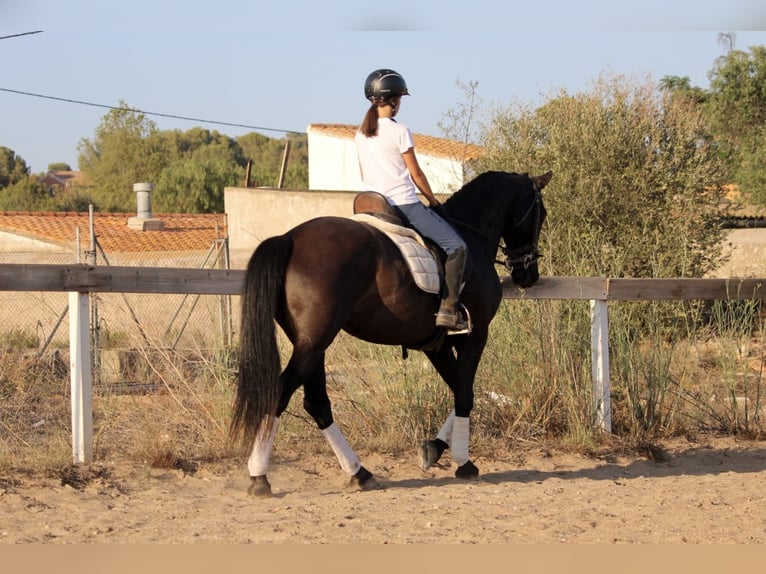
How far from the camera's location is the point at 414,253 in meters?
6.19

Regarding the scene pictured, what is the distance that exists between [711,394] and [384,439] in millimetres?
3356

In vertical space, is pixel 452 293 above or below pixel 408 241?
below

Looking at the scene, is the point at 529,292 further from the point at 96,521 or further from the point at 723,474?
the point at 96,521

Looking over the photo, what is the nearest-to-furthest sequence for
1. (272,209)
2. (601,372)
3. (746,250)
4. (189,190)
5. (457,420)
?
(457,420), (601,372), (746,250), (272,209), (189,190)

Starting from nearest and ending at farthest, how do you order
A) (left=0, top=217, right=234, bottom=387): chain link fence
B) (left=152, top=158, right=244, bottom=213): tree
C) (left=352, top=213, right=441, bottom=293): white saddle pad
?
(left=352, top=213, right=441, bottom=293): white saddle pad, (left=0, top=217, right=234, bottom=387): chain link fence, (left=152, top=158, right=244, bottom=213): tree

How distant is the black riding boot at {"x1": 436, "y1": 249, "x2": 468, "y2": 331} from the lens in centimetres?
629

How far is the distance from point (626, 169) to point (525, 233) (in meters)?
9.05

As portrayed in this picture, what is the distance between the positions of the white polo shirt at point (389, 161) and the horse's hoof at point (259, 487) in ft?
6.67

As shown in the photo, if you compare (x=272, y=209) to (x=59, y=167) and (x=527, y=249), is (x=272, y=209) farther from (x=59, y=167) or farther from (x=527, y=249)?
(x=59, y=167)

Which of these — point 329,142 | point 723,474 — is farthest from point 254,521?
point 329,142

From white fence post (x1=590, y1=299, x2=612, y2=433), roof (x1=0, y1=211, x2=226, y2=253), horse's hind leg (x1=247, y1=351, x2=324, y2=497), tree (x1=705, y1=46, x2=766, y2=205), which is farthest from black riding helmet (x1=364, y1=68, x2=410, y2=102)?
tree (x1=705, y1=46, x2=766, y2=205)

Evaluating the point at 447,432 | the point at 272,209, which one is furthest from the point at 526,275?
the point at 272,209

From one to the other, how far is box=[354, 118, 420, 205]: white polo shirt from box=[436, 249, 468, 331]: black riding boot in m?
0.50

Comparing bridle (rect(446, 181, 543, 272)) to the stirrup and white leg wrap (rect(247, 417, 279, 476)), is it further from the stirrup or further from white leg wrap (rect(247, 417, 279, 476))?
white leg wrap (rect(247, 417, 279, 476))
